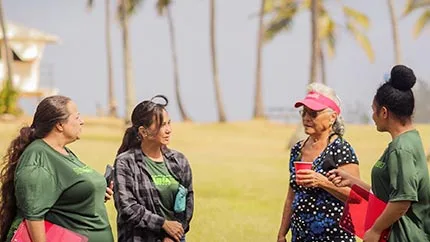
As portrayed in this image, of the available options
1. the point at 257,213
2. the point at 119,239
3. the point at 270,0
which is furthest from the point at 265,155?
the point at 270,0

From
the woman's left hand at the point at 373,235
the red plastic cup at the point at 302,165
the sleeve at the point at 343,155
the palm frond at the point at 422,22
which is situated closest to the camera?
the woman's left hand at the point at 373,235

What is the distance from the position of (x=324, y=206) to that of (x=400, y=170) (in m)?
1.22

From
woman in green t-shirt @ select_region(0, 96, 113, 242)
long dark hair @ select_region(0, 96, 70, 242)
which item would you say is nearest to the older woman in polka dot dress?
woman in green t-shirt @ select_region(0, 96, 113, 242)

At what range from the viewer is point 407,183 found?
557 cm

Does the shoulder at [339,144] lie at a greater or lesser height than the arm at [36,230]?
greater

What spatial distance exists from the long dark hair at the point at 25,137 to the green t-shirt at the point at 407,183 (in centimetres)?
199

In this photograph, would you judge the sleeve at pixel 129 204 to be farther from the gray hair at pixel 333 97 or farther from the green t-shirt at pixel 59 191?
the gray hair at pixel 333 97

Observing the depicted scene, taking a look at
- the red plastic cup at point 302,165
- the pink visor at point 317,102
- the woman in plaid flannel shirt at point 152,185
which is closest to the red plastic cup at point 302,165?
the red plastic cup at point 302,165

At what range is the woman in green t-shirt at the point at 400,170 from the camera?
5613 millimetres

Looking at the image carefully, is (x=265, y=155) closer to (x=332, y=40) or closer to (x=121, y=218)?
(x=121, y=218)

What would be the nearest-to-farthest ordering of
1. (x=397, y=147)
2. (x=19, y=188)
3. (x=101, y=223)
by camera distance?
(x=397, y=147) → (x=19, y=188) → (x=101, y=223)

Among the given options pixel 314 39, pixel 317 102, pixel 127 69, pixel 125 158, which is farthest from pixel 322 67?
pixel 317 102

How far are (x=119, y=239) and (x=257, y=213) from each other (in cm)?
871

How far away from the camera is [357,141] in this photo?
37250 mm
